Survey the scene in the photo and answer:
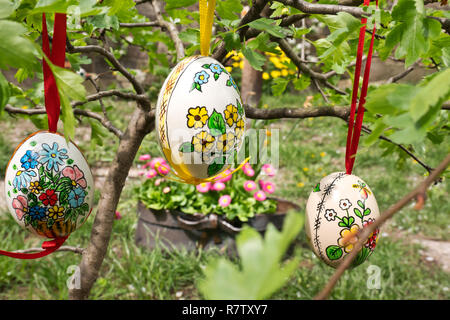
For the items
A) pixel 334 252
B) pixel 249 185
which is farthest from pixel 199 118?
pixel 249 185

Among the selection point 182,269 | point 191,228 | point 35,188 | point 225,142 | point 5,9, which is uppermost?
point 5,9

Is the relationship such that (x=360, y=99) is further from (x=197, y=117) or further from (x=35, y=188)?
(x=35, y=188)

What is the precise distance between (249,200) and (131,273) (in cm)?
92

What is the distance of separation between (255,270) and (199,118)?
73 cm

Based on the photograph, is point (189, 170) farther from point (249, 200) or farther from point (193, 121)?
point (249, 200)

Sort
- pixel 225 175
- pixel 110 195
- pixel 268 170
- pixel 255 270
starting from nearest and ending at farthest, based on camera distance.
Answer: pixel 255 270 < pixel 225 175 < pixel 110 195 < pixel 268 170

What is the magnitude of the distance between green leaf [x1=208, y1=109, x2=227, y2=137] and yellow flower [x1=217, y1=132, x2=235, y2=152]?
0.05ft

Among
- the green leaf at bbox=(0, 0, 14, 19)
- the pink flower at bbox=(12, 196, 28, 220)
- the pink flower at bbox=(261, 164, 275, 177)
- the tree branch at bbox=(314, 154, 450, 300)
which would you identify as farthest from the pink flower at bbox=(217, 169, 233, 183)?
the tree branch at bbox=(314, 154, 450, 300)

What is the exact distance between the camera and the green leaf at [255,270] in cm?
22

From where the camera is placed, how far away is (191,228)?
9.28 feet

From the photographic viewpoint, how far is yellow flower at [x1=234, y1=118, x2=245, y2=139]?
3.27ft

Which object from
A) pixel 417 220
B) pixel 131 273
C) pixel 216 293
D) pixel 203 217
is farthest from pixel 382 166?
pixel 216 293

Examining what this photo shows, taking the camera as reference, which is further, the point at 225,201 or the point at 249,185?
the point at 249,185

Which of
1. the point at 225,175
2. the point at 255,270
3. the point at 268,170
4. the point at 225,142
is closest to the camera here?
the point at 255,270
